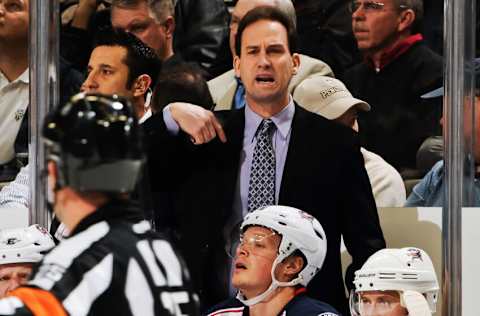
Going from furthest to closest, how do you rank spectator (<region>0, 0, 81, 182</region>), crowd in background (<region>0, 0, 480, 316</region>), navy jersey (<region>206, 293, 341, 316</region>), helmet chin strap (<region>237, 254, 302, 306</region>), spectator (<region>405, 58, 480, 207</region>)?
spectator (<region>0, 0, 81, 182</region>) < crowd in background (<region>0, 0, 480, 316</region>) < spectator (<region>405, 58, 480, 207</region>) < helmet chin strap (<region>237, 254, 302, 306</region>) < navy jersey (<region>206, 293, 341, 316</region>)

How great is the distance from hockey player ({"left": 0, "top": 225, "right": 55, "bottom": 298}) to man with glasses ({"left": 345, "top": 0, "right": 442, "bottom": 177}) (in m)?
1.44

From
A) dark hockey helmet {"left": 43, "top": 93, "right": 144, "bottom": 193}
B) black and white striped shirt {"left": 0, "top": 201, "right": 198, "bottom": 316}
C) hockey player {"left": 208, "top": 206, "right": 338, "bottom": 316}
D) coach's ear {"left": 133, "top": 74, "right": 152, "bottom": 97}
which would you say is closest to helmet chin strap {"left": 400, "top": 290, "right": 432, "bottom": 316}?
hockey player {"left": 208, "top": 206, "right": 338, "bottom": 316}

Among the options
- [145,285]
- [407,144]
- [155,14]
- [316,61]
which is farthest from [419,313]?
[145,285]

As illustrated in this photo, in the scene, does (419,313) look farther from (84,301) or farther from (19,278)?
(84,301)

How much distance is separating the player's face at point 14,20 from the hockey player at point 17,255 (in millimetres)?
1138

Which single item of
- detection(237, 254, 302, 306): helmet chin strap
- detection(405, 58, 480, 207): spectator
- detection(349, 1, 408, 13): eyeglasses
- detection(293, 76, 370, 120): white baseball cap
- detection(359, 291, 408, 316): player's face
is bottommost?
detection(359, 291, 408, 316): player's face

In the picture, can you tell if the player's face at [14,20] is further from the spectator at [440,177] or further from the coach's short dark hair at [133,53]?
the spectator at [440,177]

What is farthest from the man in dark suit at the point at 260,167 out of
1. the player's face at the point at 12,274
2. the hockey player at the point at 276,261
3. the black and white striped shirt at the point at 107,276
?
the black and white striped shirt at the point at 107,276

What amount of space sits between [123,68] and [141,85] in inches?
4.3

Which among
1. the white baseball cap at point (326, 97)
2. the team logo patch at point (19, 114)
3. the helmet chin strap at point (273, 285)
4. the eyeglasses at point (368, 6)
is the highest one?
the eyeglasses at point (368, 6)

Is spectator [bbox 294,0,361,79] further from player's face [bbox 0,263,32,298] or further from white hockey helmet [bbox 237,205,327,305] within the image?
player's face [bbox 0,263,32,298]

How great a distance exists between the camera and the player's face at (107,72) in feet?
17.8

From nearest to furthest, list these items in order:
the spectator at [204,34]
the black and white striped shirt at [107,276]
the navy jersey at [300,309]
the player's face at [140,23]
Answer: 1. the black and white striped shirt at [107,276]
2. the navy jersey at [300,309]
3. the spectator at [204,34]
4. the player's face at [140,23]

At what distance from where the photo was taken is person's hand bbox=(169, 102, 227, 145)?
17.6 feet
